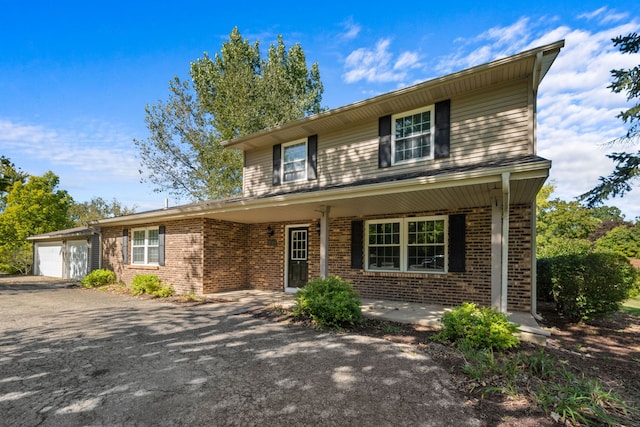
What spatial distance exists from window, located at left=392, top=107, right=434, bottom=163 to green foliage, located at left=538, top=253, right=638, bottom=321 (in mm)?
3818

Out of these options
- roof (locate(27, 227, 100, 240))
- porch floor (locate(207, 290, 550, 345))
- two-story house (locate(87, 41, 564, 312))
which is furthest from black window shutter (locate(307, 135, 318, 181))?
roof (locate(27, 227, 100, 240))

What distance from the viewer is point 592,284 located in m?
6.18

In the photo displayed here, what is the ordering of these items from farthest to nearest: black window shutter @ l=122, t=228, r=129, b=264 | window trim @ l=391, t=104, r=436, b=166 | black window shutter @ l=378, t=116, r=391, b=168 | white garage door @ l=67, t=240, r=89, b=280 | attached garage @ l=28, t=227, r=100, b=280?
white garage door @ l=67, t=240, r=89, b=280
attached garage @ l=28, t=227, r=100, b=280
black window shutter @ l=122, t=228, r=129, b=264
black window shutter @ l=378, t=116, r=391, b=168
window trim @ l=391, t=104, r=436, b=166

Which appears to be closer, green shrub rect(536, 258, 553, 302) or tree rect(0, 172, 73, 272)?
green shrub rect(536, 258, 553, 302)

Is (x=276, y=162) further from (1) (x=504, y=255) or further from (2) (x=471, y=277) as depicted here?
(1) (x=504, y=255)

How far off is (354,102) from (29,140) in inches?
580

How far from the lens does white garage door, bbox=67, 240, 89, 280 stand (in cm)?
1562

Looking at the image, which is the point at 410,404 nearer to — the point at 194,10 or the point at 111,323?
the point at 111,323

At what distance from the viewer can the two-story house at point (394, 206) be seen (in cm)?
608

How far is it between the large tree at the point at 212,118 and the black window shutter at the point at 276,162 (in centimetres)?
918

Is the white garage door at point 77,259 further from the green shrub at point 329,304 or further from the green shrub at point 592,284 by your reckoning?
the green shrub at point 592,284

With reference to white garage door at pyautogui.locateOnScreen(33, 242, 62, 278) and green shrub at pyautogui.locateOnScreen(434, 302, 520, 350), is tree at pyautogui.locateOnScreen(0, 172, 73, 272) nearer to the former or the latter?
white garage door at pyautogui.locateOnScreen(33, 242, 62, 278)

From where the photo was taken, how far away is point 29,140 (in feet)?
44.7

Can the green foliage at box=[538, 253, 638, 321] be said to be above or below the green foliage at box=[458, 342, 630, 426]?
above
